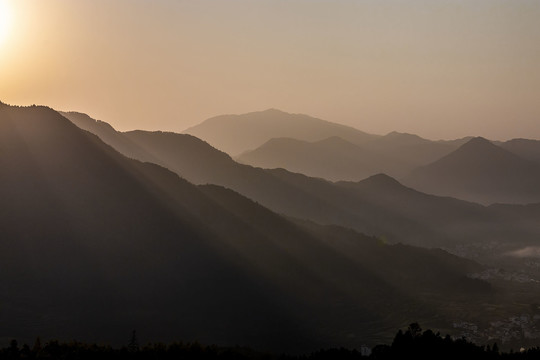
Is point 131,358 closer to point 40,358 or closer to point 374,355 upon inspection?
point 40,358

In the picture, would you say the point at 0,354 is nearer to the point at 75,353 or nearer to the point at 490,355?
the point at 75,353

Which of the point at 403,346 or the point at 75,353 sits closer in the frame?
the point at 75,353

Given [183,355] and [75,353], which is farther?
[183,355]

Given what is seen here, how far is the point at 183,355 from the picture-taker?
5655 inches

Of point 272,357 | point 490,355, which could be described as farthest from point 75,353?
point 490,355

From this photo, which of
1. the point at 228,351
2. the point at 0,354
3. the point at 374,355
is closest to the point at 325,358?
the point at 374,355

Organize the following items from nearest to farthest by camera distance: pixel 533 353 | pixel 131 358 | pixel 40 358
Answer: pixel 40 358
pixel 131 358
pixel 533 353

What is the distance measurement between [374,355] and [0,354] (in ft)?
287

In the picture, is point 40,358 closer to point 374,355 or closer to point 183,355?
point 183,355

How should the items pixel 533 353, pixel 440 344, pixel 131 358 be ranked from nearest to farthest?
pixel 131 358
pixel 440 344
pixel 533 353

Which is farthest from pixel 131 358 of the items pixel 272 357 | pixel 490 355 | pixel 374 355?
pixel 490 355

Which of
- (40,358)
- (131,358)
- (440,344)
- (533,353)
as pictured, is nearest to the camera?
(40,358)

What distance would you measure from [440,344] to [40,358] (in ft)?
320

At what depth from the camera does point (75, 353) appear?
5226 inches
